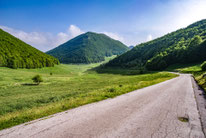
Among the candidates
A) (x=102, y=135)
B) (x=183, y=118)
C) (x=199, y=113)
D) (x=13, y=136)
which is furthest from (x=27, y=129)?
(x=199, y=113)

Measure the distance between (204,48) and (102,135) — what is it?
131 metres

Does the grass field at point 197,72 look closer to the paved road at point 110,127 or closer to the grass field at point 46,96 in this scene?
the grass field at point 46,96

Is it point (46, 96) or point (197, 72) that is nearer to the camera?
point (46, 96)

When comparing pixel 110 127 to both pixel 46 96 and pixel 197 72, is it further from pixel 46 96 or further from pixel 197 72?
pixel 197 72

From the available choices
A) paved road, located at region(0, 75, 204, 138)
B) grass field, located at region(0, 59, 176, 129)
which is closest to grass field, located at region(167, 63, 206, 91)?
grass field, located at region(0, 59, 176, 129)

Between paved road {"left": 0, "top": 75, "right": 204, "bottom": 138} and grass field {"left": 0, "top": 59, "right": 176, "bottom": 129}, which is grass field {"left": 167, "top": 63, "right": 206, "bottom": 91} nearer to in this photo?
grass field {"left": 0, "top": 59, "right": 176, "bottom": 129}

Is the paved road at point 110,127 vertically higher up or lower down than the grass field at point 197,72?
higher up

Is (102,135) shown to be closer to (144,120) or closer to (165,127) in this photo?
(144,120)

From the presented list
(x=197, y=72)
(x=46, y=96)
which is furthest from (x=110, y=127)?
(x=197, y=72)

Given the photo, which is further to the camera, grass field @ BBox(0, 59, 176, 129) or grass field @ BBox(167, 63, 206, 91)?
grass field @ BBox(167, 63, 206, 91)

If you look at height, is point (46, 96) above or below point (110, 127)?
below

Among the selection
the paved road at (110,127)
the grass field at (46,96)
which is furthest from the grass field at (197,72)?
the paved road at (110,127)

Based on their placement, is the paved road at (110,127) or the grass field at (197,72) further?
the grass field at (197,72)

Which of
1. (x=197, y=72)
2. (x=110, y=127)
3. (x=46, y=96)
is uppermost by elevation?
(x=110, y=127)
